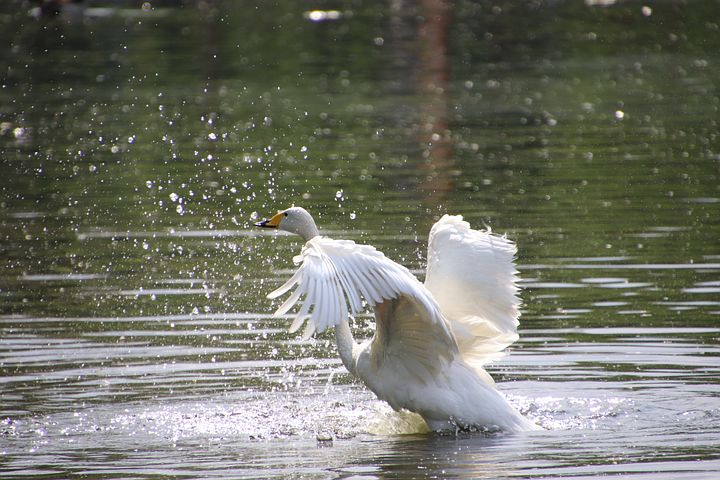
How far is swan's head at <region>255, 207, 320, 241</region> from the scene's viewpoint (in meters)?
10.1

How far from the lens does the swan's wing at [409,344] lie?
9359 millimetres

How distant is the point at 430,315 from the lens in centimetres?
919

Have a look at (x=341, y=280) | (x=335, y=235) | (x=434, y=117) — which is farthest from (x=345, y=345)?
(x=434, y=117)

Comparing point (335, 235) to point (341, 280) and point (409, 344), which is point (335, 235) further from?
point (341, 280)

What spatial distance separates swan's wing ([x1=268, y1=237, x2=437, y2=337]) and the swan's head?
4.09 ft

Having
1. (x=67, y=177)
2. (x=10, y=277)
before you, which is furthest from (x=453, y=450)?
(x=67, y=177)

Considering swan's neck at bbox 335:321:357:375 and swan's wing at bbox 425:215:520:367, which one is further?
swan's wing at bbox 425:215:520:367

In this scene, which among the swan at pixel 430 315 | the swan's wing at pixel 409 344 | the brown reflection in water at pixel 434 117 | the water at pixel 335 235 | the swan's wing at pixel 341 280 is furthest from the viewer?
the brown reflection in water at pixel 434 117

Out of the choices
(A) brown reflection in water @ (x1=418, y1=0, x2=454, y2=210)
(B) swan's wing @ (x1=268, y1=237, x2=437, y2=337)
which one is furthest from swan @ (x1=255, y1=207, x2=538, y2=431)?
(A) brown reflection in water @ (x1=418, y1=0, x2=454, y2=210)

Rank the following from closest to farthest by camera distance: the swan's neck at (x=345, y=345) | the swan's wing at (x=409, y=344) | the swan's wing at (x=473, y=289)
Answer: the swan's wing at (x=409, y=344), the swan's neck at (x=345, y=345), the swan's wing at (x=473, y=289)

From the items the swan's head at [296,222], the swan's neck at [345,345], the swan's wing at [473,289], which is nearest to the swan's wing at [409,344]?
the swan's neck at [345,345]

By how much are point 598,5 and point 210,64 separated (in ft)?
71.4

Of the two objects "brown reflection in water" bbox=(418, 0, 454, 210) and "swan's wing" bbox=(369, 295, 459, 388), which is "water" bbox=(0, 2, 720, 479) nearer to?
"brown reflection in water" bbox=(418, 0, 454, 210)

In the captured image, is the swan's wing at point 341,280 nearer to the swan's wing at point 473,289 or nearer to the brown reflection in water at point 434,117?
the swan's wing at point 473,289
